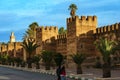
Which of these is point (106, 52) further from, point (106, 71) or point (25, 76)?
point (25, 76)

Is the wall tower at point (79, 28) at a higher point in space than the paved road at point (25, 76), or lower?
higher

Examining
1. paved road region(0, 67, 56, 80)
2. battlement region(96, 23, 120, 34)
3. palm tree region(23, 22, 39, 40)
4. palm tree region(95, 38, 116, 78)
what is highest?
palm tree region(23, 22, 39, 40)

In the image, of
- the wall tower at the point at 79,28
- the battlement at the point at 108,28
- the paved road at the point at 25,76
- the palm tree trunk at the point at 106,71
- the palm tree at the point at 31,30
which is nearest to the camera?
the paved road at the point at 25,76

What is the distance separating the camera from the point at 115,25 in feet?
117

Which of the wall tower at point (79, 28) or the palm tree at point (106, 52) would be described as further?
the wall tower at point (79, 28)

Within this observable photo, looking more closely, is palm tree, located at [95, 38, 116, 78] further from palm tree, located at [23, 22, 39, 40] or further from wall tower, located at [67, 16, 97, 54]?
palm tree, located at [23, 22, 39, 40]

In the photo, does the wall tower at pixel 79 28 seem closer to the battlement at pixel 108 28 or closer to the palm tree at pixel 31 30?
the battlement at pixel 108 28

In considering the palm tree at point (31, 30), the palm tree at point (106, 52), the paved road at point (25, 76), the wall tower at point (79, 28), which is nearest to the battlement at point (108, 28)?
the wall tower at point (79, 28)

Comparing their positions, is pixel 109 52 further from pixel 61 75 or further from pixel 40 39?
pixel 40 39

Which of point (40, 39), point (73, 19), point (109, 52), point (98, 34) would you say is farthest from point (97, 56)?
point (40, 39)

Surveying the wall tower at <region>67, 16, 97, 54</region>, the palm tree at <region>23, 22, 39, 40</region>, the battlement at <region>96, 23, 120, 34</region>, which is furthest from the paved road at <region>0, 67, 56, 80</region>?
the palm tree at <region>23, 22, 39, 40</region>

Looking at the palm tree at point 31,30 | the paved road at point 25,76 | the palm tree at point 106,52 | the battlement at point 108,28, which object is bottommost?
the paved road at point 25,76

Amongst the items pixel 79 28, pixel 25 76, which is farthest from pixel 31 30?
pixel 25 76

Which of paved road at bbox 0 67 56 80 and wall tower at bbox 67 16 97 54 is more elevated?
wall tower at bbox 67 16 97 54
